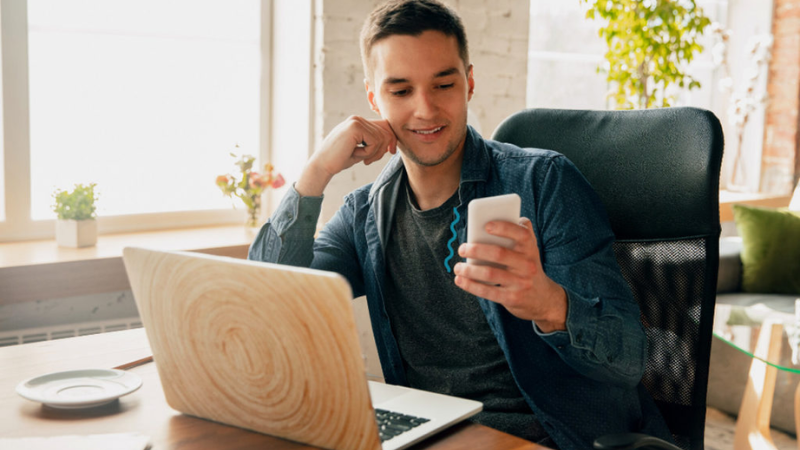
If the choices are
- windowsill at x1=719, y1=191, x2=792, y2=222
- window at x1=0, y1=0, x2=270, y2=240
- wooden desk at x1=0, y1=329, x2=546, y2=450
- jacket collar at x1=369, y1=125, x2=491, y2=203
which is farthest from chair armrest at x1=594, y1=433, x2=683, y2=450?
windowsill at x1=719, y1=191, x2=792, y2=222

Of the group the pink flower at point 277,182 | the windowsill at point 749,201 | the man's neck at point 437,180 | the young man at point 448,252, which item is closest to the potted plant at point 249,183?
the pink flower at point 277,182

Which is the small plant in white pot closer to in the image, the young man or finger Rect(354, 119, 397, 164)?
the young man

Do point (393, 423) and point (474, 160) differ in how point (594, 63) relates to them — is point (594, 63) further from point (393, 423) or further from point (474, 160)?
point (393, 423)

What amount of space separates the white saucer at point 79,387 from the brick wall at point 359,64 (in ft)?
5.12

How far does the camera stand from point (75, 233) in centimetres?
219

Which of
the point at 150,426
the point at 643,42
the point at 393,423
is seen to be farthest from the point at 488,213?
the point at 643,42

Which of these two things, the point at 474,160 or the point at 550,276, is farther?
the point at 474,160

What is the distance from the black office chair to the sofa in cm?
145

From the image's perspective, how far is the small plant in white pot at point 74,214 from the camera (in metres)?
2.18

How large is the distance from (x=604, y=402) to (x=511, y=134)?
21.0 inches

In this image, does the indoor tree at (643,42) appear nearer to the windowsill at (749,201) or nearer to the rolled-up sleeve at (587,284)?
the windowsill at (749,201)

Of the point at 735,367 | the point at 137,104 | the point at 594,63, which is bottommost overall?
the point at 735,367

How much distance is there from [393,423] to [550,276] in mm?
400

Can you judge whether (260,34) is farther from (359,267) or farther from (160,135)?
(359,267)
